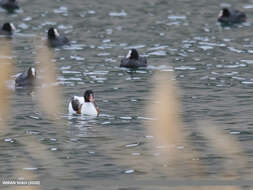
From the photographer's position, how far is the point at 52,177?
19.8 m

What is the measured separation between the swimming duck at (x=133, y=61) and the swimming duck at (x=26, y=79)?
4468 millimetres

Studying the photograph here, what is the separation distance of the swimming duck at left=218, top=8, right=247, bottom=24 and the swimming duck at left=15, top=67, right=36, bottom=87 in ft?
52.9

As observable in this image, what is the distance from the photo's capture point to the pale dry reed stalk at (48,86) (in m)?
27.2

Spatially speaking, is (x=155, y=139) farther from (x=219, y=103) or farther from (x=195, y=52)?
(x=195, y=52)

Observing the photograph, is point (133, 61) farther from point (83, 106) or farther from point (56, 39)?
point (83, 106)

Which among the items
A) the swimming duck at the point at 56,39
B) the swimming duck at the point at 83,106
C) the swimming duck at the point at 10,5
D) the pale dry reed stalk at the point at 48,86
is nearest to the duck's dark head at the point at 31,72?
the pale dry reed stalk at the point at 48,86

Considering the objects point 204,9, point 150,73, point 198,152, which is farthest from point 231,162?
point 204,9

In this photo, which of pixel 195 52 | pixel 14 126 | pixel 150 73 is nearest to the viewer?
pixel 14 126

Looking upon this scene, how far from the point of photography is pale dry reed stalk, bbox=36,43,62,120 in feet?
89.3

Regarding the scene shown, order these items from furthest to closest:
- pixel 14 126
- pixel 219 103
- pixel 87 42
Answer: pixel 87 42, pixel 219 103, pixel 14 126

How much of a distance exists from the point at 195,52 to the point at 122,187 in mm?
18205

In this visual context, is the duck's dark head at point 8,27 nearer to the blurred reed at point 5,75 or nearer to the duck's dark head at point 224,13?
the blurred reed at point 5,75

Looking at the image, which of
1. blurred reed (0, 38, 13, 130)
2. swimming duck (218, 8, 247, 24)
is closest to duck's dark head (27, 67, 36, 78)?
blurred reed (0, 38, 13, 130)

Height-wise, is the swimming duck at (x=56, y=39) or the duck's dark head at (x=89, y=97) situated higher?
the duck's dark head at (x=89, y=97)
